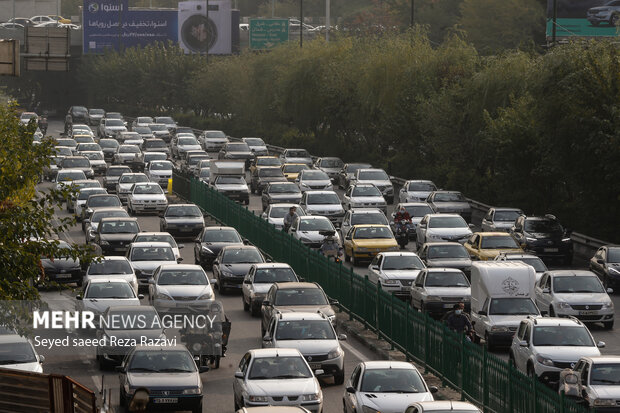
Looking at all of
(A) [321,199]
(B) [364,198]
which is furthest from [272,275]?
(B) [364,198]

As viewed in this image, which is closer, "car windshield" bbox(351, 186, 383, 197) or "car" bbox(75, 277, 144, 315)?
"car" bbox(75, 277, 144, 315)

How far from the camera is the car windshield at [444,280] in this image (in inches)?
1300

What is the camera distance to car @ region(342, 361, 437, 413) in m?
21.3

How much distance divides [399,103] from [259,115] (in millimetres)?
29264

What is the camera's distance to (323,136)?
280 feet

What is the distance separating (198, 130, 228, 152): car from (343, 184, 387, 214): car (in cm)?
3375

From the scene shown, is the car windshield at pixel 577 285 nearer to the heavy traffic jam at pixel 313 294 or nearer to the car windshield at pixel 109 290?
the heavy traffic jam at pixel 313 294

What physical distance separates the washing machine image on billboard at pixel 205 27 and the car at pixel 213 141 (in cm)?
3503

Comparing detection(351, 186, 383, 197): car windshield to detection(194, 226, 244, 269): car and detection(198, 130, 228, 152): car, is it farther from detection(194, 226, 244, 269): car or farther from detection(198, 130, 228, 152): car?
detection(198, 130, 228, 152): car

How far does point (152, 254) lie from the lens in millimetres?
38250

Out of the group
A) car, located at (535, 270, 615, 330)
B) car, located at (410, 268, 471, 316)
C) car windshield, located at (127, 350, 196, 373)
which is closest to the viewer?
car windshield, located at (127, 350, 196, 373)

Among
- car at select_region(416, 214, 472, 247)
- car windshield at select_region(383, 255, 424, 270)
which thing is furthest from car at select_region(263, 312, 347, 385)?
car at select_region(416, 214, 472, 247)

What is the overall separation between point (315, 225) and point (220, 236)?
4.03 meters

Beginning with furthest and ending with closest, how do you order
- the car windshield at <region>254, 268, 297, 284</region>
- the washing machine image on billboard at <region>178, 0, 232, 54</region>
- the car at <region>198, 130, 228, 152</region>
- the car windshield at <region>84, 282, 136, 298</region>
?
1. the washing machine image on billboard at <region>178, 0, 232, 54</region>
2. the car at <region>198, 130, 228, 152</region>
3. the car windshield at <region>254, 268, 297, 284</region>
4. the car windshield at <region>84, 282, 136, 298</region>
